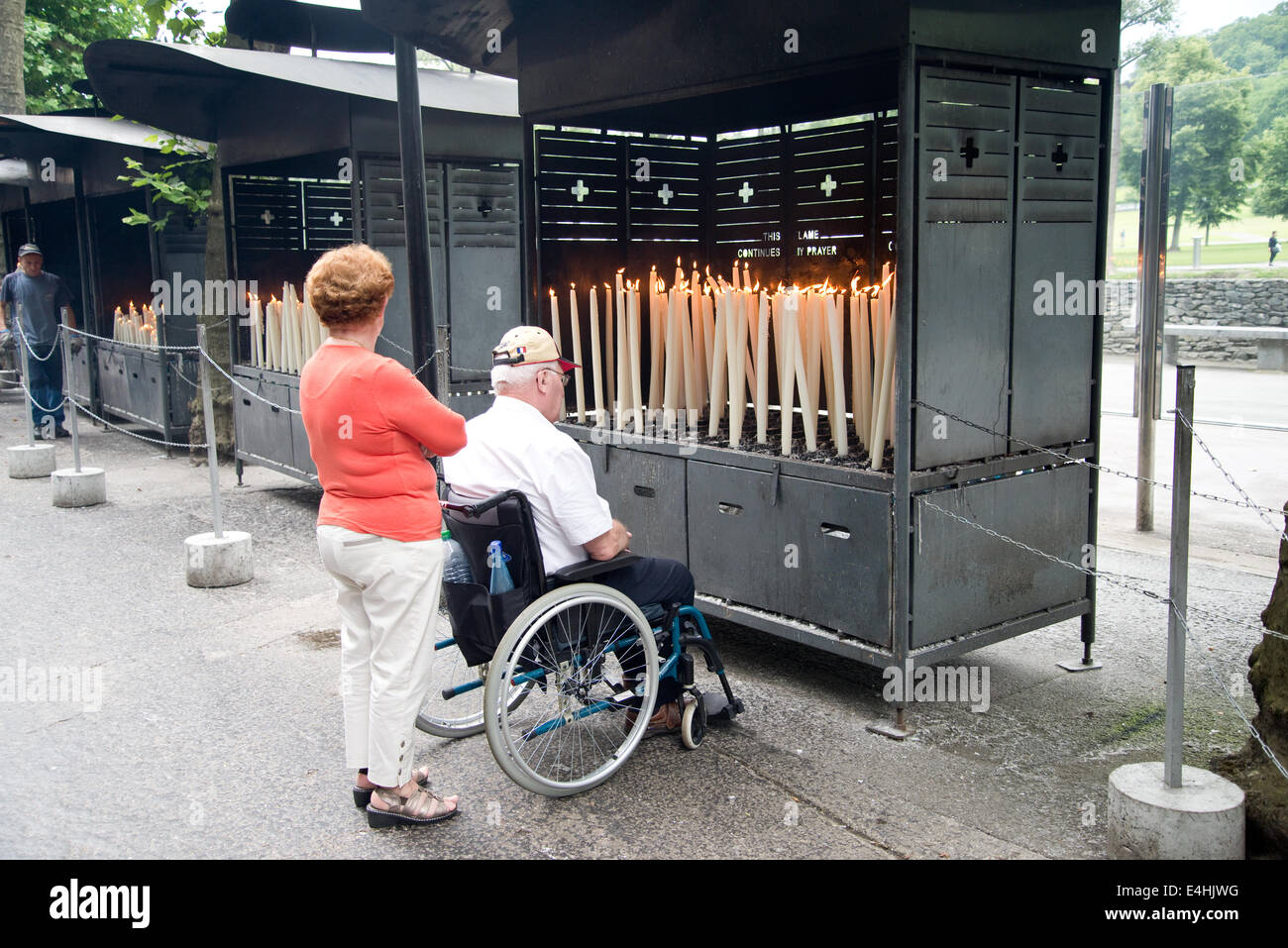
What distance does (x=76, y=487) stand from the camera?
9.37m

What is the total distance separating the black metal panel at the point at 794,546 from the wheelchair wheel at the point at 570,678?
96cm

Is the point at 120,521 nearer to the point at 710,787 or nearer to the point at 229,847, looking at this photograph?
the point at 229,847

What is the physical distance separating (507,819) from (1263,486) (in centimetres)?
731

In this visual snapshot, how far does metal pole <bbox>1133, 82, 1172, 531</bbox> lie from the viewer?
7426 millimetres

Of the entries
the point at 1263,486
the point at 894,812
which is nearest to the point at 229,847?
the point at 894,812

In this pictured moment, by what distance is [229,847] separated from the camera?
380cm

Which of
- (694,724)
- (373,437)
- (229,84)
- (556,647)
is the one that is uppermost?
(229,84)

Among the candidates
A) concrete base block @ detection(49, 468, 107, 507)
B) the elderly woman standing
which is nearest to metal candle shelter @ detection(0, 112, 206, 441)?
concrete base block @ detection(49, 468, 107, 507)

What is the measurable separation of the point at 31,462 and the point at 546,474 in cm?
861

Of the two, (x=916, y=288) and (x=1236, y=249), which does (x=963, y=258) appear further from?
(x=1236, y=249)

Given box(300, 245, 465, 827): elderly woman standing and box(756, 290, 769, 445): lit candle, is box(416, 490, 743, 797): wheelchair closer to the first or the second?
box(300, 245, 465, 827): elderly woman standing

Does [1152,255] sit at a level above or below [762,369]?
above

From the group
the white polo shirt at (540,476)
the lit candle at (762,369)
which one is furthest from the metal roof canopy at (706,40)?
the white polo shirt at (540,476)

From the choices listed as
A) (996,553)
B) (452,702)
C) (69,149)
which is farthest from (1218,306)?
(452,702)
